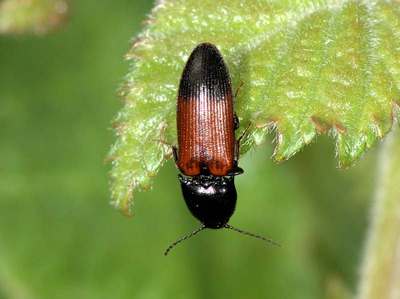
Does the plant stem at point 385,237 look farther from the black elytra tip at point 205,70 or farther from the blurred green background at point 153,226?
the blurred green background at point 153,226

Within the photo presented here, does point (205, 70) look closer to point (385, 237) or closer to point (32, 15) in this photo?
point (385, 237)

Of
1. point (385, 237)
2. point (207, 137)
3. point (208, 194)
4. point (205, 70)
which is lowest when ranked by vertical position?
point (385, 237)

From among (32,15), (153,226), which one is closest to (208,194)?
(32,15)

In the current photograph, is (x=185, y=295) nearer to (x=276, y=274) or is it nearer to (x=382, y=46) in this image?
(x=276, y=274)

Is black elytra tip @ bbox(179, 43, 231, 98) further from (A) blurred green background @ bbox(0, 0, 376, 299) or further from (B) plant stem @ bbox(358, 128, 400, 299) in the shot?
(A) blurred green background @ bbox(0, 0, 376, 299)

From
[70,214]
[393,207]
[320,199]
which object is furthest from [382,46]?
[70,214]

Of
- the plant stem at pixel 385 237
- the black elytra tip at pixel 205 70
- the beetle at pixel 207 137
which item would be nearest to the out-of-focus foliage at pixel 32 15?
the beetle at pixel 207 137
